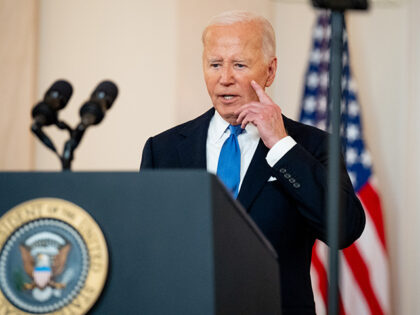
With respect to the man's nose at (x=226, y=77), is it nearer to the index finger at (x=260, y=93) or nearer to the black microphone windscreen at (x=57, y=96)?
the index finger at (x=260, y=93)

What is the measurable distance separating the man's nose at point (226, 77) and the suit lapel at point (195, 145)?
222 mm

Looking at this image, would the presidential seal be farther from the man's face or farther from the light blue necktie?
the man's face

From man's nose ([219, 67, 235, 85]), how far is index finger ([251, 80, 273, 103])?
0.07m

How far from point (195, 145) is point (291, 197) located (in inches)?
16.0

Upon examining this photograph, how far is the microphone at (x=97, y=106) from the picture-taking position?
1.98 metres

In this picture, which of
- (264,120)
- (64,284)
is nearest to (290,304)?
(264,120)

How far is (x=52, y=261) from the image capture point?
1.55m

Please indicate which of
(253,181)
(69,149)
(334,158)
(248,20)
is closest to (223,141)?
(253,181)

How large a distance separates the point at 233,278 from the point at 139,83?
3807mm

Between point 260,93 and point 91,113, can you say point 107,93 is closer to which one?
point 91,113

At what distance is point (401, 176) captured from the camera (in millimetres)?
5219

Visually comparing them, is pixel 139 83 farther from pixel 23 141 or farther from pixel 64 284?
pixel 64 284

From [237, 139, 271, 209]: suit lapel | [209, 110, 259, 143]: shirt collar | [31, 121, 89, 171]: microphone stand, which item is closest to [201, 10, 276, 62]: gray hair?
[209, 110, 259, 143]: shirt collar

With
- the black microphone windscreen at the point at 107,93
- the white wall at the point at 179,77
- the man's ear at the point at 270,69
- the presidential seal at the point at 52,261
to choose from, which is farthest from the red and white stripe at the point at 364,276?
the presidential seal at the point at 52,261
